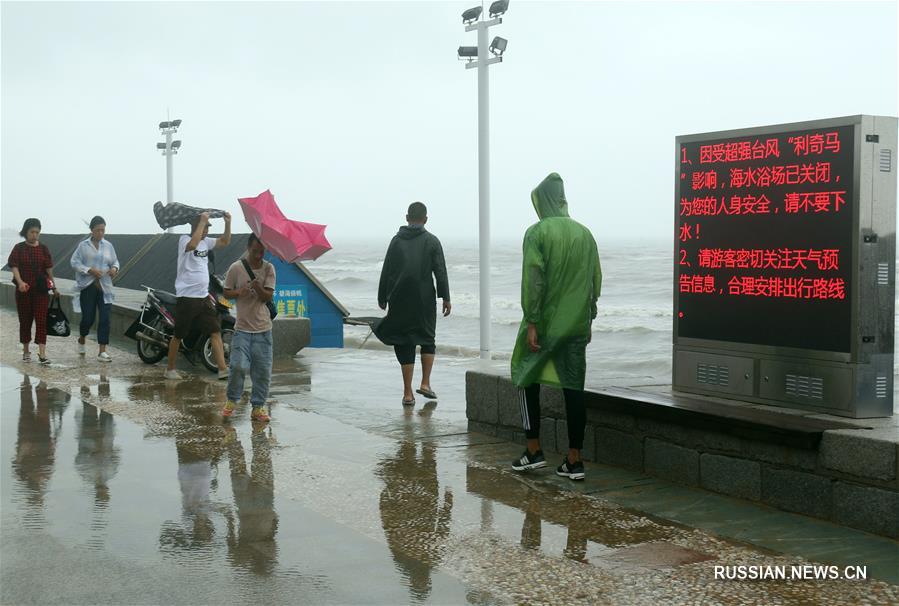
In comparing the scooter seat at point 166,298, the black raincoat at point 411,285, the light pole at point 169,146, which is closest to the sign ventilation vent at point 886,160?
the black raincoat at point 411,285

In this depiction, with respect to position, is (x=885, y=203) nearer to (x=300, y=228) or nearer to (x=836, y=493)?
(x=836, y=493)

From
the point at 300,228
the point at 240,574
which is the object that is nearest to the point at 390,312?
the point at 300,228

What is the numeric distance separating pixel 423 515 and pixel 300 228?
8177mm

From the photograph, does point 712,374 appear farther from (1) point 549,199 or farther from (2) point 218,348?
(2) point 218,348

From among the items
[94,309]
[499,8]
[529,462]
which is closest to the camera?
[529,462]

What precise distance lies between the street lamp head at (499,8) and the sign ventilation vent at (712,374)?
10.3 meters

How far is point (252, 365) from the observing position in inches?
365

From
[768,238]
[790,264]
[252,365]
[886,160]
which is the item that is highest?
[886,160]

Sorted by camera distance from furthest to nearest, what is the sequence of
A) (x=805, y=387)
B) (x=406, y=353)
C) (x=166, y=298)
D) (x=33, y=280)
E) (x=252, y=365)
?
(x=33, y=280)
(x=166, y=298)
(x=406, y=353)
(x=252, y=365)
(x=805, y=387)

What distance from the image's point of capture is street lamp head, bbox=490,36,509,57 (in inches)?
648

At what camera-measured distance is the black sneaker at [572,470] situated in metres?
6.84

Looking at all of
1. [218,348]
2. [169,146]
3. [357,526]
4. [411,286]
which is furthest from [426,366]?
[169,146]

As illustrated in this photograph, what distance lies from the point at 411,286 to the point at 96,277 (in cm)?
562

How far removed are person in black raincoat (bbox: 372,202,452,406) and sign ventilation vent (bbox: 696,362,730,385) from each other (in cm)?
321
